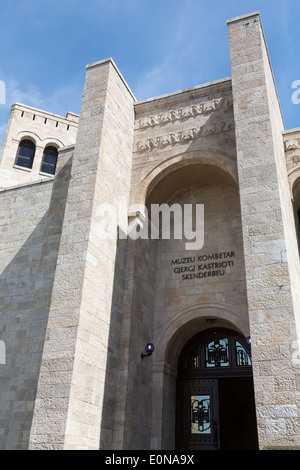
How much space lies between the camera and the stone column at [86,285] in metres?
6.50

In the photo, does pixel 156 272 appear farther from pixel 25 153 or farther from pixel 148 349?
pixel 25 153

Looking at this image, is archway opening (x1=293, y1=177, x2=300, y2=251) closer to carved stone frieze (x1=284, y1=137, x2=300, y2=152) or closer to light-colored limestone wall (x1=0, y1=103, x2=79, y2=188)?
carved stone frieze (x1=284, y1=137, x2=300, y2=152)

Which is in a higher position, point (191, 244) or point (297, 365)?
point (191, 244)

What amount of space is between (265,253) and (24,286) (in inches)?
222

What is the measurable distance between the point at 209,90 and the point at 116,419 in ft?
23.7

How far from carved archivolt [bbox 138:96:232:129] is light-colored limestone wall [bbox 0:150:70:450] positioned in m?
2.32

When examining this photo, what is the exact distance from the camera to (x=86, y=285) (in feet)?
24.0

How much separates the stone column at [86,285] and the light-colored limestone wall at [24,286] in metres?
1.77

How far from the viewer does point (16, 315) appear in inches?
369

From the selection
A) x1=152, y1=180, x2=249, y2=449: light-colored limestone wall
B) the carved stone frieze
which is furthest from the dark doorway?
the carved stone frieze

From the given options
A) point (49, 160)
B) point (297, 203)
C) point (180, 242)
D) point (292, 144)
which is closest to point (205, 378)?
point (180, 242)

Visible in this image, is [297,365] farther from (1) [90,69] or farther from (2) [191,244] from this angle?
(1) [90,69]
